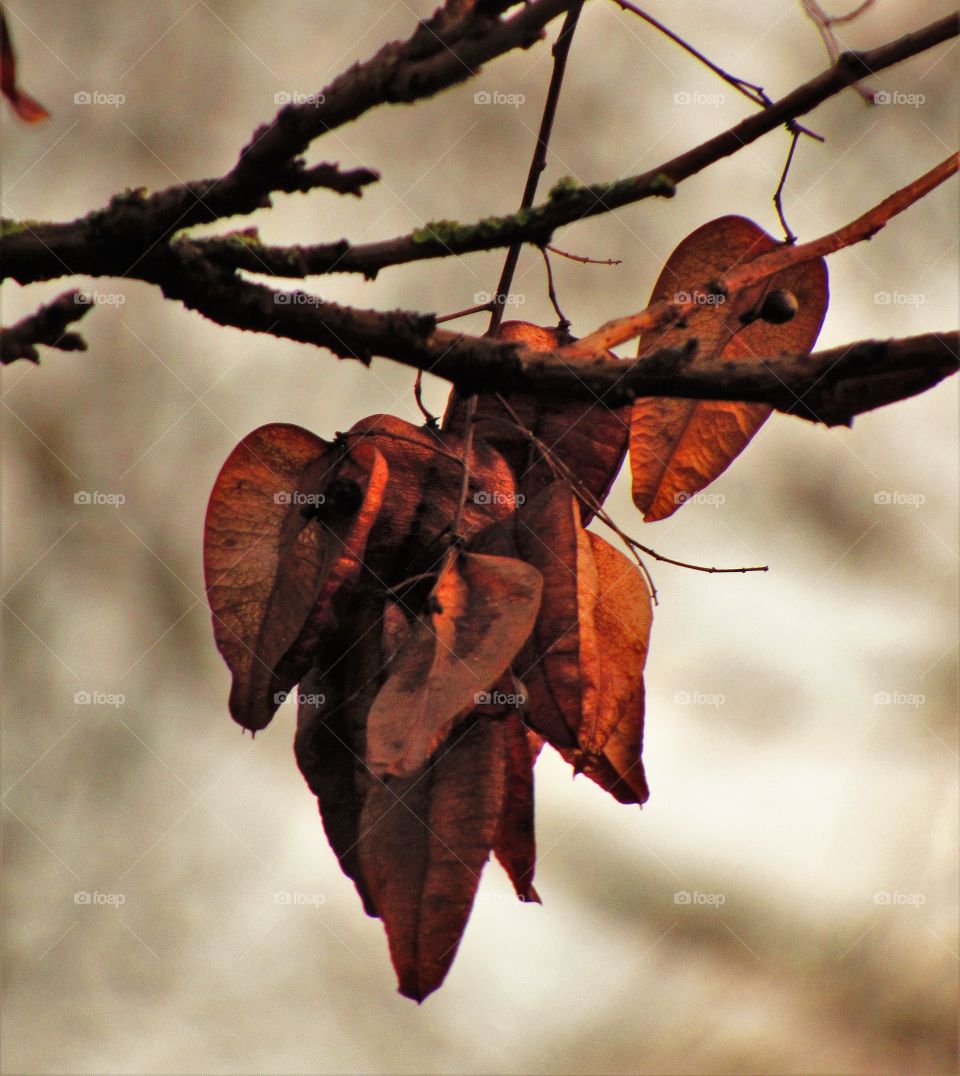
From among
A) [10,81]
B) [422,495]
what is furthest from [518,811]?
[10,81]

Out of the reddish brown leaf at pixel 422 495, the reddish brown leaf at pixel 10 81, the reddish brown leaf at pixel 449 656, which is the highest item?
the reddish brown leaf at pixel 10 81

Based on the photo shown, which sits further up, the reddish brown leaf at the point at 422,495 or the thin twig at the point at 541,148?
the thin twig at the point at 541,148

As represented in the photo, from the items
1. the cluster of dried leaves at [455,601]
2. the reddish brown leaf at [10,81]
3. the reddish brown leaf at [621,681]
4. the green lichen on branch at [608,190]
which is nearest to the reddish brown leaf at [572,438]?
the cluster of dried leaves at [455,601]

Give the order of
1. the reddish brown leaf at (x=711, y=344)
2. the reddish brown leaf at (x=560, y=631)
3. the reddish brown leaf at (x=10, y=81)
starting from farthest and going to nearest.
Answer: the reddish brown leaf at (x=711, y=344)
the reddish brown leaf at (x=560, y=631)
the reddish brown leaf at (x=10, y=81)

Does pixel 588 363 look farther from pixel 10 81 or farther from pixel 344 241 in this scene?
pixel 10 81

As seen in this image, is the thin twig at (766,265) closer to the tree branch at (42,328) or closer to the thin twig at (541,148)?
the thin twig at (541,148)

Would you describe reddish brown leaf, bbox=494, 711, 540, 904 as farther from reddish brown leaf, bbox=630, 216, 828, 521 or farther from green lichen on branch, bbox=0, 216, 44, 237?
green lichen on branch, bbox=0, 216, 44, 237

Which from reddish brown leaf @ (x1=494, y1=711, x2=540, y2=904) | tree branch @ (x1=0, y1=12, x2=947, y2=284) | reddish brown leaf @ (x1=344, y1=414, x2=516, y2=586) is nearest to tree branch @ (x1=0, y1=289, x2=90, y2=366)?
tree branch @ (x1=0, y1=12, x2=947, y2=284)

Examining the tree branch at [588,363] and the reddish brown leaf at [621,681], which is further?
the reddish brown leaf at [621,681]
